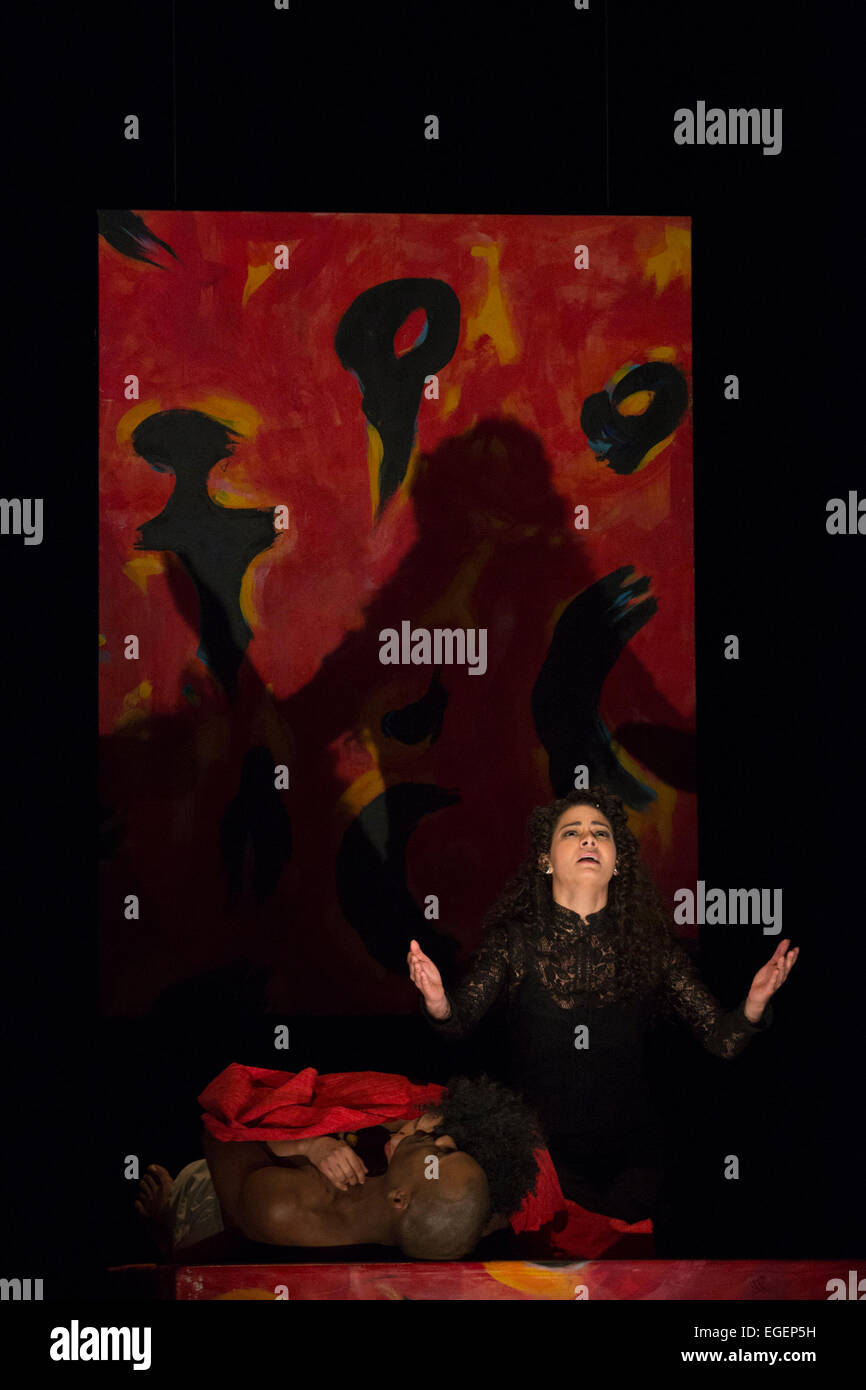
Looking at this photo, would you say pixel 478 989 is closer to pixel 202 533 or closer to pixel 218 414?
pixel 202 533

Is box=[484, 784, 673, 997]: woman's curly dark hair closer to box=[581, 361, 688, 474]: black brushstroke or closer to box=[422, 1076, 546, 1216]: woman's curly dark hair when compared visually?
box=[422, 1076, 546, 1216]: woman's curly dark hair

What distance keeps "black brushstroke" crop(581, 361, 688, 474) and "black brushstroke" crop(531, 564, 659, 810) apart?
38cm

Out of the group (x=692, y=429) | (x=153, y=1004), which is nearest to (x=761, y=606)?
(x=692, y=429)

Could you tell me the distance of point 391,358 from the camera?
4.38m

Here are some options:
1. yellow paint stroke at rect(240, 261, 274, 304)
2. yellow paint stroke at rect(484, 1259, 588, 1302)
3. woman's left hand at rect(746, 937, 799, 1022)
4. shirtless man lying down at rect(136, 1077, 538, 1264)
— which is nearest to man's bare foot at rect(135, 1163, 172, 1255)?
shirtless man lying down at rect(136, 1077, 538, 1264)

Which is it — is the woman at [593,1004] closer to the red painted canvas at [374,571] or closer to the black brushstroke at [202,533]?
the red painted canvas at [374,571]

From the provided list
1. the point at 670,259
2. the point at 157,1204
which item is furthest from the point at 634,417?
the point at 157,1204

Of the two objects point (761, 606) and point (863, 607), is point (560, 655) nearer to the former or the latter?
point (761, 606)

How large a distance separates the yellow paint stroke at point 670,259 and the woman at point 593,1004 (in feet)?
5.79

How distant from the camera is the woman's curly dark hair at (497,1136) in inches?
138

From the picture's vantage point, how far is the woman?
3.73 metres

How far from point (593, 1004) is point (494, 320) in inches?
87.1

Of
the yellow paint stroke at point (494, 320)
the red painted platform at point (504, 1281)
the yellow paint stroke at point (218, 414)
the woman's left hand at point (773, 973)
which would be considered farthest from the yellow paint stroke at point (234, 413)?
the red painted platform at point (504, 1281)

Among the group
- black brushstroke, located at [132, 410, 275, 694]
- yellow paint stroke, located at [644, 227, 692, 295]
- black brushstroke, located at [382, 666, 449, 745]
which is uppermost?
yellow paint stroke, located at [644, 227, 692, 295]
